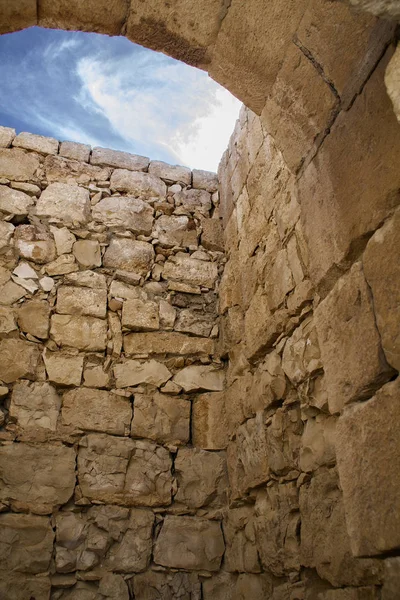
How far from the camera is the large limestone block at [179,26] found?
1713 mm

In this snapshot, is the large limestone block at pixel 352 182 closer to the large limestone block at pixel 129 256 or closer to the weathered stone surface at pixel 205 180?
the large limestone block at pixel 129 256

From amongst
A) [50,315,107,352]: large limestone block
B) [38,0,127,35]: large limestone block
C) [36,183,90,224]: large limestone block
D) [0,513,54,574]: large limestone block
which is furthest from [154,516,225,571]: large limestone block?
[38,0,127,35]: large limestone block

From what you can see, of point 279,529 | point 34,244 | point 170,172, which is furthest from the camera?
point 170,172

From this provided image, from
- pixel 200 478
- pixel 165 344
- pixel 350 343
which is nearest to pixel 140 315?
pixel 165 344

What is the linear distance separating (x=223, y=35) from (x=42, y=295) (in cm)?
234

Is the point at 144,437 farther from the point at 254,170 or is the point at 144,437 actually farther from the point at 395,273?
the point at 395,273

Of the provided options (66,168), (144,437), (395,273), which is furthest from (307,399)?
(66,168)

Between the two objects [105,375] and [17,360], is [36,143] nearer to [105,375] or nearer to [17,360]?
[17,360]

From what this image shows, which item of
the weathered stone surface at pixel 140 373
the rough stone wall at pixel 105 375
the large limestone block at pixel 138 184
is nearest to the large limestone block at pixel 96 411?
the rough stone wall at pixel 105 375

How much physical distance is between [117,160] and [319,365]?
3043mm

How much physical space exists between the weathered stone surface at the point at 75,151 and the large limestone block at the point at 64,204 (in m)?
0.36

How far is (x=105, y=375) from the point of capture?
3334 millimetres

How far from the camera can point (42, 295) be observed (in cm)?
348

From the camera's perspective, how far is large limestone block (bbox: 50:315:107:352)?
3.36 m
